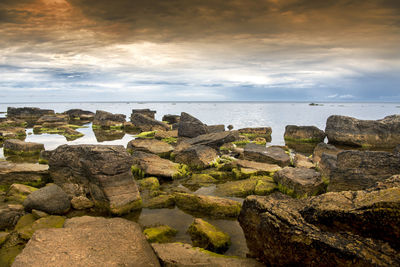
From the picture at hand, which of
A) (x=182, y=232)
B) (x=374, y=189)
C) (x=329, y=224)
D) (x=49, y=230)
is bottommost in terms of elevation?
(x=182, y=232)

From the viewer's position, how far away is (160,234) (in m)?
8.27

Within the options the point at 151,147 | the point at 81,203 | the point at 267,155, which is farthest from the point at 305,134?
the point at 81,203

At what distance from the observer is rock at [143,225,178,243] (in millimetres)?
8016

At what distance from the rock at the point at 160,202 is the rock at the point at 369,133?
1030 inches

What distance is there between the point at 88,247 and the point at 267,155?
46.6 ft

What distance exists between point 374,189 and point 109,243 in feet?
22.7

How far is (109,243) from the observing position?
710cm

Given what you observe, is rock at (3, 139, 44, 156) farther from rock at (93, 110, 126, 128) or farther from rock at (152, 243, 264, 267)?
rock at (93, 110, 126, 128)

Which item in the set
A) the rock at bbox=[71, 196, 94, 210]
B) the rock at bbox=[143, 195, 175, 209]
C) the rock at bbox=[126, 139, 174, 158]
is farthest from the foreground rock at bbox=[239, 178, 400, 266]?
the rock at bbox=[126, 139, 174, 158]

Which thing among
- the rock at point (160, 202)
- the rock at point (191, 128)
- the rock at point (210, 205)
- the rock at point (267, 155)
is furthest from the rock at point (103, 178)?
the rock at point (191, 128)

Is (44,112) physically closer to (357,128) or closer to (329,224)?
(357,128)

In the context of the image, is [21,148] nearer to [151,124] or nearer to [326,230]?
[151,124]

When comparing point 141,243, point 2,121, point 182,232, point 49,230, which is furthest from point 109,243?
point 2,121

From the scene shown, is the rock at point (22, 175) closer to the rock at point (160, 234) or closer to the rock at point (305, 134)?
the rock at point (160, 234)
